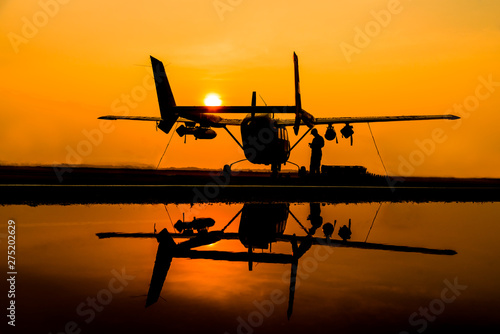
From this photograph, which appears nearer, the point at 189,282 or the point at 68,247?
the point at 189,282

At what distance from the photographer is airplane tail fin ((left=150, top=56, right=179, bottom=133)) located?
3794 cm

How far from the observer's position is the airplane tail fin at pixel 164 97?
1494 inches

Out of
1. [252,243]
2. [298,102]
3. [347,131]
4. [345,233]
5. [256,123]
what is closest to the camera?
[252,243]

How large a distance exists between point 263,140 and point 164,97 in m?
8.17

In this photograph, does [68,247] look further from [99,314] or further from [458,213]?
[458,213]

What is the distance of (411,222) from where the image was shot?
20.3m

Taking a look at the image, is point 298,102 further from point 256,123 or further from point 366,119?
point 366,119

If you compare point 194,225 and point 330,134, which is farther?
point 330,134

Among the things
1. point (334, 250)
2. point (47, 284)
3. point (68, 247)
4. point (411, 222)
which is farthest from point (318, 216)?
point (47, 284)

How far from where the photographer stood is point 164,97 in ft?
128

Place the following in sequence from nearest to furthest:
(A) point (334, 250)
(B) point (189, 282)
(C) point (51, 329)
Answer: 1. (C) point (51, 329)
2. (B) point (189, 282)
3. (A) point (334, 250)

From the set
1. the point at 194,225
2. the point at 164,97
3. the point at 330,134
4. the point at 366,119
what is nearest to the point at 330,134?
the point at 330,134

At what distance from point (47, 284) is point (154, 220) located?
413 inches

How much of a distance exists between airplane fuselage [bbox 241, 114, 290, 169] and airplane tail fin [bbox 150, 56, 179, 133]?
5472 mm
